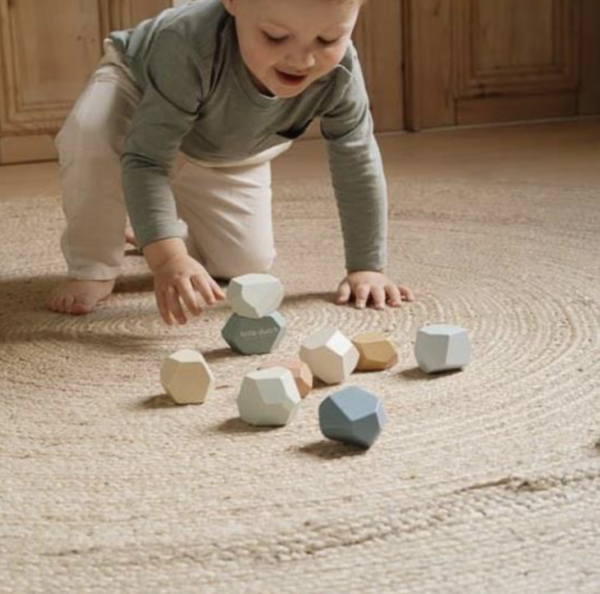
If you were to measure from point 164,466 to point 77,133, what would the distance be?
543 millimetres

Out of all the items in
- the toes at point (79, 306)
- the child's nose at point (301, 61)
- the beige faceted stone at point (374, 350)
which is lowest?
the toes at point (79, 306)

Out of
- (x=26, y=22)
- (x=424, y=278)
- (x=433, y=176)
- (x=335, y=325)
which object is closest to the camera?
(x=335, y=325)

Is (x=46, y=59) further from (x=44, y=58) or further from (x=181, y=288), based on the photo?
(x=181, y=288)

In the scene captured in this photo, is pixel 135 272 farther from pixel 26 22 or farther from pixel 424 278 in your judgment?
pixel 26 22

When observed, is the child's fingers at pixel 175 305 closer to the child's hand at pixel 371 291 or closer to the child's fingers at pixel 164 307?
the child's fingers at pixel 164 307

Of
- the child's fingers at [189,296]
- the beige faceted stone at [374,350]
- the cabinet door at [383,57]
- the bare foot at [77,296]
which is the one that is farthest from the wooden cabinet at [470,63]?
the beige faceted stone at [374,350]

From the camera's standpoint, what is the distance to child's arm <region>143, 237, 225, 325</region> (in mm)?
1120

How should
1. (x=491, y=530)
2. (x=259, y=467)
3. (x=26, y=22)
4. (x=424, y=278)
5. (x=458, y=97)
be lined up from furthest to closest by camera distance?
(x=458, y=97) → (x=26, y=22) → (x=424, y=278) → (x=259, y=467) → (x=491, y=530)

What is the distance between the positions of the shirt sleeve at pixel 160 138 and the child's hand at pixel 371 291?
0.64 ft

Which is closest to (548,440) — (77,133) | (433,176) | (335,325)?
(335,325)

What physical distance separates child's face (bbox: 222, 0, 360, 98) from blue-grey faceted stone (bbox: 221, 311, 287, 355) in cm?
22

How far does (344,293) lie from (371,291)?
0.03 metres

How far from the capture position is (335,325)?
1.21m

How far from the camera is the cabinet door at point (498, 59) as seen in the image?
8.29ft
